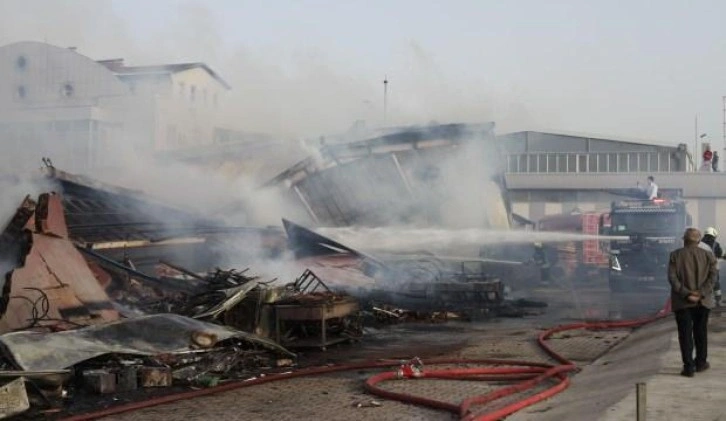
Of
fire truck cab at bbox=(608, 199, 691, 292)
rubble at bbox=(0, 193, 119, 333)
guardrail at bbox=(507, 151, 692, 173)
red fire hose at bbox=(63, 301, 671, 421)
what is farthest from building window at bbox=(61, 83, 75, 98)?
guardrail at bbox=(507, 151, 692, 173)

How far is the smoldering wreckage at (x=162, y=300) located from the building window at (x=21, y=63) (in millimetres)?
10172

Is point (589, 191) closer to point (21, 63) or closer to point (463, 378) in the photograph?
point (21, 63)

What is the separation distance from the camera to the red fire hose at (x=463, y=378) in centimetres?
744

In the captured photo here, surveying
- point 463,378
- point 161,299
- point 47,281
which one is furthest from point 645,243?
point 47,281

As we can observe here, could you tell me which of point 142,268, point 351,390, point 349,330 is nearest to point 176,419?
point 351,390

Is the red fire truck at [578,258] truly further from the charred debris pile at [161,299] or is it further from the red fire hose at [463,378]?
the red fire hose at [463,378]

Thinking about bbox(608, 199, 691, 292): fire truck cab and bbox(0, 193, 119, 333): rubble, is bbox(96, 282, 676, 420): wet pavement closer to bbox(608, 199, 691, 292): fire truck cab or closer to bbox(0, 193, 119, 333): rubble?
bbox(0, 193, 119, 333): rubble

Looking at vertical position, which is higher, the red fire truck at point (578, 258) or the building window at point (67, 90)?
the building window at point (67, 90)

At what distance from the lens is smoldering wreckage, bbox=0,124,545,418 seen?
8969 millimetres

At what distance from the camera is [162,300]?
13125mm

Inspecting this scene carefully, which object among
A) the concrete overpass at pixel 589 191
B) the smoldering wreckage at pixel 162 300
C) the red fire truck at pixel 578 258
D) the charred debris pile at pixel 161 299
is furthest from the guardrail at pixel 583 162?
the charred debris pile at pixel 161 299

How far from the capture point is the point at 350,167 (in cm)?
2122

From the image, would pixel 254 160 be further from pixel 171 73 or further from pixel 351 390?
pixel 351 390

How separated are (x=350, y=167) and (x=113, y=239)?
7.12 m
